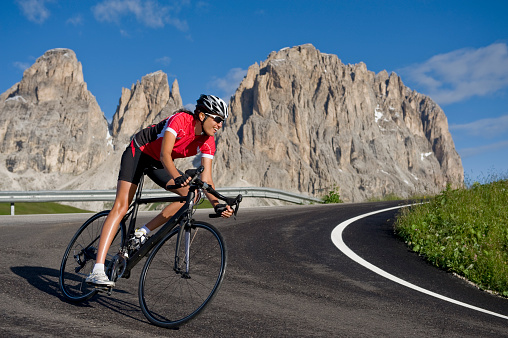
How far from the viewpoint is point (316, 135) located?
13662 centimetres

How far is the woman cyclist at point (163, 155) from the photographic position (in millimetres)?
4040

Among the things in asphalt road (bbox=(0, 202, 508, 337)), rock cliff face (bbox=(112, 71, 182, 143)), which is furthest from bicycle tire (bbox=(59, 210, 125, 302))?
rock cliff face (bbox=(112, 71, 182, 143))

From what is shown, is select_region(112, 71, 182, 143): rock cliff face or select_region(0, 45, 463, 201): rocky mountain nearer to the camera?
select_region(0, 45, 463, 201): rocky mountain

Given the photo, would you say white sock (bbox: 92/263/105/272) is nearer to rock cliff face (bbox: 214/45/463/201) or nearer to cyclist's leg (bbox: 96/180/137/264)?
cyclist's leg (bbox: 96/180/137/264)

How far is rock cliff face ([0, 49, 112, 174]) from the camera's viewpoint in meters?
122

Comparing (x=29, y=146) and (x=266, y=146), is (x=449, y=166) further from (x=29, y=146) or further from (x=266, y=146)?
(x=29, y=146)

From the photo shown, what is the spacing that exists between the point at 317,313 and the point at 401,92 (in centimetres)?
20243

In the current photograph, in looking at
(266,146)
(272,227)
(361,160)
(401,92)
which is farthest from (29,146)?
(401,92)

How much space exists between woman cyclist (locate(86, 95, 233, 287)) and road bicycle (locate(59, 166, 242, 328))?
119 millimetres

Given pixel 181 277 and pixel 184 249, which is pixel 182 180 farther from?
pixel 181 277

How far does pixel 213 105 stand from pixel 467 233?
20.4ft

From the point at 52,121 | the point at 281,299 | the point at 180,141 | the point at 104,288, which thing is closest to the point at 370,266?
the point at 281,299

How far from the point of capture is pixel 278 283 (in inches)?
210

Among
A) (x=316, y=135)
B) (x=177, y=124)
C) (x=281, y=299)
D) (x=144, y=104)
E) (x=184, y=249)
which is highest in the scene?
(x=144, y=104)
